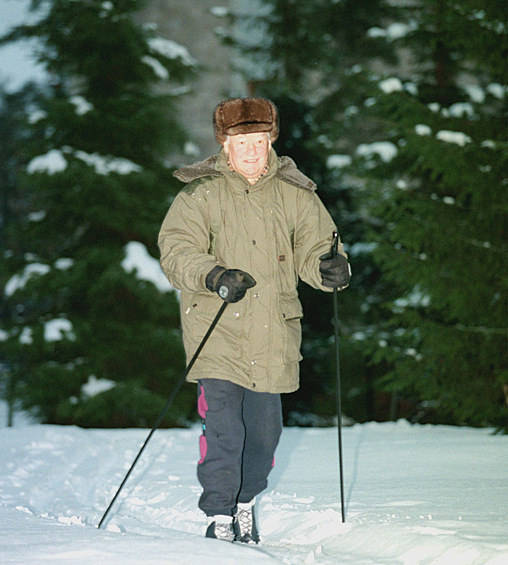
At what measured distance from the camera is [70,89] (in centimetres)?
1184

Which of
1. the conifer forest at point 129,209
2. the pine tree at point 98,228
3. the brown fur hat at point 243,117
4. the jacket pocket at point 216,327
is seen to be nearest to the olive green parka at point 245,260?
the jacket pocket at point 216,327

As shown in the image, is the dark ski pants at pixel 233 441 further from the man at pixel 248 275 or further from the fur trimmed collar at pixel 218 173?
the fur trimmed collar at pixel 218 173

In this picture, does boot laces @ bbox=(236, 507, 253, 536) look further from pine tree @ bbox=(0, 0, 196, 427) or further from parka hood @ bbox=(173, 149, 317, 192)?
pine tree @ bbox=(0, 0, 196, 427)

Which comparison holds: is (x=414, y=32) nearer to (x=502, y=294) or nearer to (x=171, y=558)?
(x=502, y=294)

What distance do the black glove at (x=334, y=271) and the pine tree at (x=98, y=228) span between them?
272 inches

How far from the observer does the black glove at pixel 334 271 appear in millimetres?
3039

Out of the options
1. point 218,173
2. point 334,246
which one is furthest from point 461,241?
point 218,173

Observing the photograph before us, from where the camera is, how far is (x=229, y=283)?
109 inches

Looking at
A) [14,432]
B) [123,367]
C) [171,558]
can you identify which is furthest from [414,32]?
[171,558]

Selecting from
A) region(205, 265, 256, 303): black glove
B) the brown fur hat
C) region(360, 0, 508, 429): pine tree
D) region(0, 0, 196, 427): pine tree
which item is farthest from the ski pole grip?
region(0, 0, 196, 427): pine tree

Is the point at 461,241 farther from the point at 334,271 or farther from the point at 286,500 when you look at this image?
the point at 334,271

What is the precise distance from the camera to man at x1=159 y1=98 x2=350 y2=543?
A: 2.94 m

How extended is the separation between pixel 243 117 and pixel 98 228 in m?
7.98

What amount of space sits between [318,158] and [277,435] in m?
8.48
